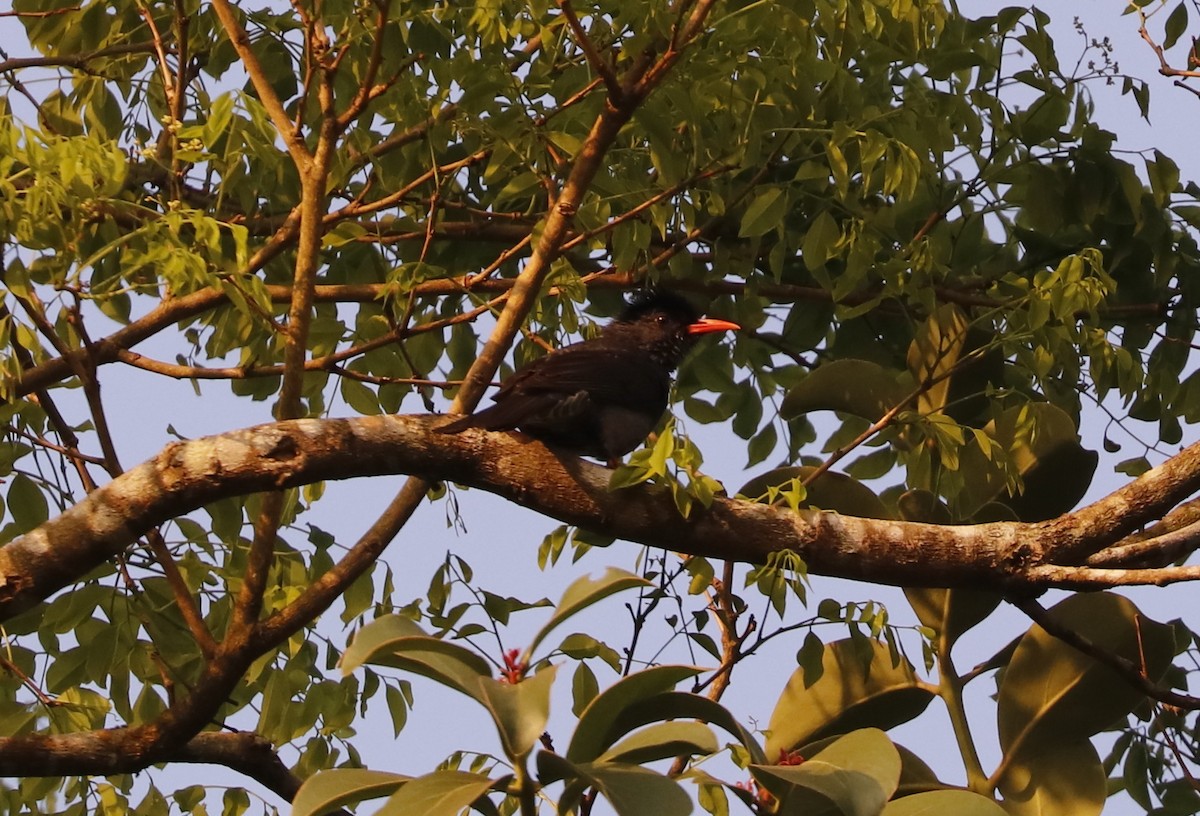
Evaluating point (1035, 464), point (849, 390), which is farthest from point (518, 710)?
point (1035, 464)

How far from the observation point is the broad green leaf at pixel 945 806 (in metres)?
2.86

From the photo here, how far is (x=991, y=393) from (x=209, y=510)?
2.53 m

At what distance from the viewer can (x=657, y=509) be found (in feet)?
11.6

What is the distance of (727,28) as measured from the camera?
366cm

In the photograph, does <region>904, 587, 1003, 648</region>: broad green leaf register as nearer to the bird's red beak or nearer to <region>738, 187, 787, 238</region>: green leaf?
<region>738, 187, 787, 238</region>: green leaf

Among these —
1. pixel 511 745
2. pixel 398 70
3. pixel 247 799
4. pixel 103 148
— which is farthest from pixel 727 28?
pixel 247 799

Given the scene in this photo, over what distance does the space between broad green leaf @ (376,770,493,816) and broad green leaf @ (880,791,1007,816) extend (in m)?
0.90

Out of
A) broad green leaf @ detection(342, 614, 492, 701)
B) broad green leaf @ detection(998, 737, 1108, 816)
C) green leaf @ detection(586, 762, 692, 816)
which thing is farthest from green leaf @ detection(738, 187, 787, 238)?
green leaf @ detection(586, 762, 692, 816)

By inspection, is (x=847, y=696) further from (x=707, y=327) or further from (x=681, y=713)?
(x=707, y=327)

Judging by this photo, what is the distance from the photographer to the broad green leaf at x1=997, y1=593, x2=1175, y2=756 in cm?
371

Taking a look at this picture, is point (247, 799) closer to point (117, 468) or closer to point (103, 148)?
point (117, 468)

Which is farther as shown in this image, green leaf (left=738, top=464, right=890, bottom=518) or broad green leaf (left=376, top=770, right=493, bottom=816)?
green leaf (left=738, top=464, right=890, bottom=518)

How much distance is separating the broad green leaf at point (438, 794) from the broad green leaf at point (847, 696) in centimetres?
143

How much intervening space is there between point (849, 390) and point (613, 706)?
170cm
